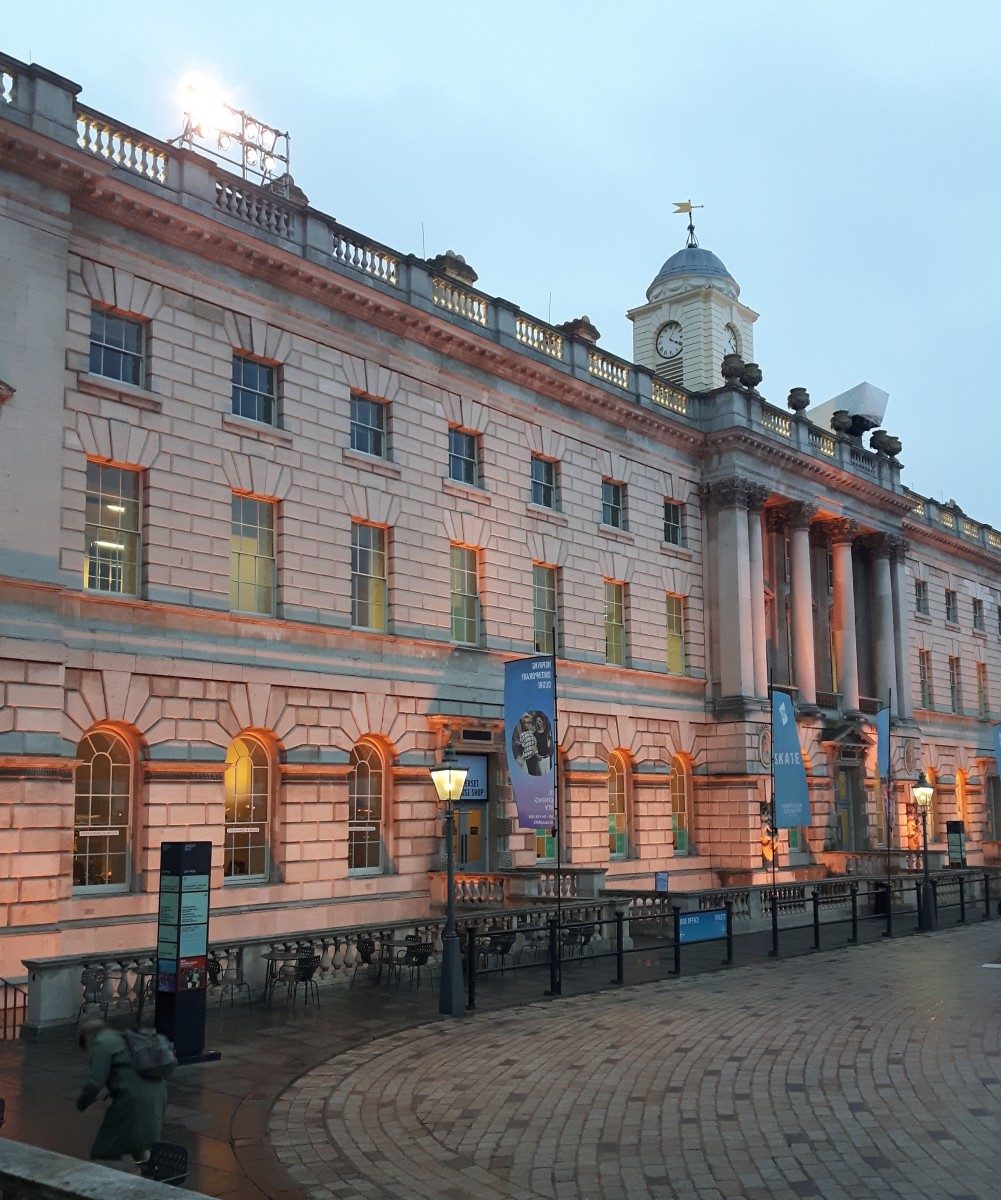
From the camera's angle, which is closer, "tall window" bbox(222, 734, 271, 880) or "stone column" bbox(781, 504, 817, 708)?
"tall window" bbox(222, 734, 271, 880)

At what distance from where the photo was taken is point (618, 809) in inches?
1316

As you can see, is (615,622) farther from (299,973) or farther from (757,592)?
(299,973)

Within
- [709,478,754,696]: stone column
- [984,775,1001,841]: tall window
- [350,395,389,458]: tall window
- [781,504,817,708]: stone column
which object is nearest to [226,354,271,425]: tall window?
[350,395,389,458]: tall window

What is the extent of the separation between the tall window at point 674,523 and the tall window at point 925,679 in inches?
688

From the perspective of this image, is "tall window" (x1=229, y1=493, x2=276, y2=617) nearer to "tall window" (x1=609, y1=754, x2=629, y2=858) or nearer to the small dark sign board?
the small dark sign board

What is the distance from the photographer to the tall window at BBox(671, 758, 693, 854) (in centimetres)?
3556

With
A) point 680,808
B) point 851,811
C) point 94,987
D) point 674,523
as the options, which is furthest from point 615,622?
point 94,987

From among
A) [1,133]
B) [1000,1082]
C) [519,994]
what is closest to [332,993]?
[519,994]

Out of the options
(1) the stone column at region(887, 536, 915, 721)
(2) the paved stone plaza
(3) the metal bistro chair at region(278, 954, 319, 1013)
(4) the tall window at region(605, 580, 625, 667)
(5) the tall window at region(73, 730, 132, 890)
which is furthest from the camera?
(1) the stone column at region(887, 536, 915, 721)

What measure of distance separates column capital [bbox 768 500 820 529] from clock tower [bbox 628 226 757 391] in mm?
11164

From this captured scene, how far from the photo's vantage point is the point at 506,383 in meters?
30.5

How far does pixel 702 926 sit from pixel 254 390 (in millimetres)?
13418

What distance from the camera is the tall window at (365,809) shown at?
2534 centimetres

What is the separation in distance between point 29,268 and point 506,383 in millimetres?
12973
